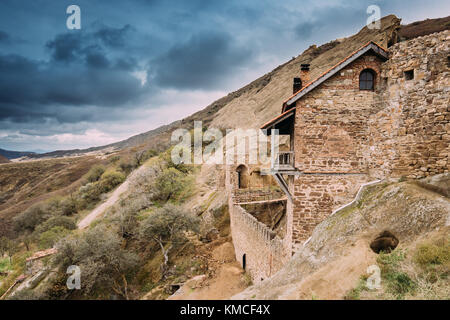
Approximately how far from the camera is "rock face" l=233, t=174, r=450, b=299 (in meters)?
5.62

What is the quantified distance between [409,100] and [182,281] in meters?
17.9

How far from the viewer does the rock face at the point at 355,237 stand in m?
5.62

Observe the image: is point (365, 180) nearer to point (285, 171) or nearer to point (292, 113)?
point (285, 171)

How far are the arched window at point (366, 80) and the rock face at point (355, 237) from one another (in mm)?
3883

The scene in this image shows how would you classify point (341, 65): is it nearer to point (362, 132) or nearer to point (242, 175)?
point (362, 132)

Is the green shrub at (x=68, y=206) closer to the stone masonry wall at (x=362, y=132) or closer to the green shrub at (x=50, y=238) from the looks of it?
the green shrub at (x=50, y=238)

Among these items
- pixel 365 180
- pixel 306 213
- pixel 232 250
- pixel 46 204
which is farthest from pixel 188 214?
pixel 46 204

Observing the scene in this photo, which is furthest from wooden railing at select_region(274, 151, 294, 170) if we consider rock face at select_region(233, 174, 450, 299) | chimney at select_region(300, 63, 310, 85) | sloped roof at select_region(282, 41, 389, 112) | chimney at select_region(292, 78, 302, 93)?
chimney at select_region(300, 63, 310, 85)

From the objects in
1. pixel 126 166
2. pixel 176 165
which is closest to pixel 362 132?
pixel 176 165

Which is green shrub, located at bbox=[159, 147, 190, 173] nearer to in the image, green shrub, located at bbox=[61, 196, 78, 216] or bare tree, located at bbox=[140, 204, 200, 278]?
bare tree, located at bbox=[140, 204, 200, 278]

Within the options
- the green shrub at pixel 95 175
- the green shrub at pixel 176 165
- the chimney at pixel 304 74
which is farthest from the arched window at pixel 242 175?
the green shrub at pixel 95 175

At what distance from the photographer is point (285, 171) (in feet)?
31.8

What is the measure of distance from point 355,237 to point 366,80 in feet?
20.5

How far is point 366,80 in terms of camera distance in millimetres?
9211
